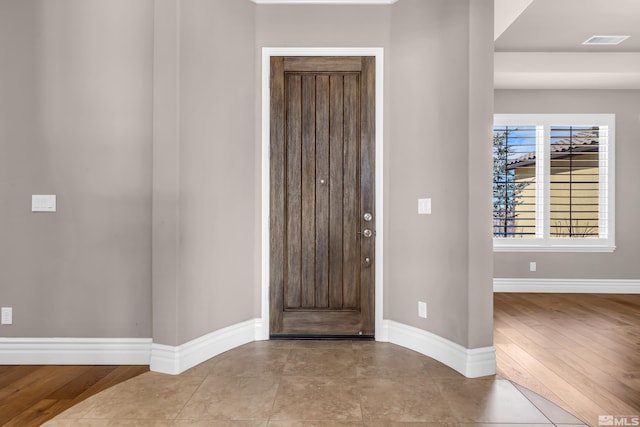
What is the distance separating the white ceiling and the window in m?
0.53

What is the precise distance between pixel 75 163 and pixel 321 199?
1955 millimetres

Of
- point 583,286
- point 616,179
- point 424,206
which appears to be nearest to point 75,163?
point 424,206

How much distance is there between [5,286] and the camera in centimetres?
282

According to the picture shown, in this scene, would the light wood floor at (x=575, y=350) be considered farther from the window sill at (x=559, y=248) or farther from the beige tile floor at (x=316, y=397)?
the window sill at (x=559, y=248)

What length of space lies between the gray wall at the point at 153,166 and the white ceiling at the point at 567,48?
149cm

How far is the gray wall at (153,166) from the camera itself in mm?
2682

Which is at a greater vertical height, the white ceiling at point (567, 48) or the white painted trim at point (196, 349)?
the white ceiling at point (567, 48)

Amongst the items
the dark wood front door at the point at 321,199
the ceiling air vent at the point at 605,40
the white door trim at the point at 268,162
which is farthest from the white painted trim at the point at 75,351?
the ceiling air vent at the point at 605,40

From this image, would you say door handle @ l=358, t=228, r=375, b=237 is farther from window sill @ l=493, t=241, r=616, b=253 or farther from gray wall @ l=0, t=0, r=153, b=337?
window sill @ l=493, t=241, r=616, b=253

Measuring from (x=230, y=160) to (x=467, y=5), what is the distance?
2124 millimetres

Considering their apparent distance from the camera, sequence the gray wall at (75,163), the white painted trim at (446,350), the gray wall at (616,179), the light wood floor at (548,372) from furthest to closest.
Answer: the gray wall at (616,179)
the gray wall at (75,163)
the white painted trim at (446,350)
the light wood floor at (548,372)

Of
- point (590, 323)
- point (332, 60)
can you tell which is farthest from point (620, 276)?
point (332, 60)

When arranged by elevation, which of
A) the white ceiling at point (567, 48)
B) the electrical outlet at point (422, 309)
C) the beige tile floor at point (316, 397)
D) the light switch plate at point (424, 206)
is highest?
the white ceiling at point (567, 48)

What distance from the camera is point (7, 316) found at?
2826 mm
